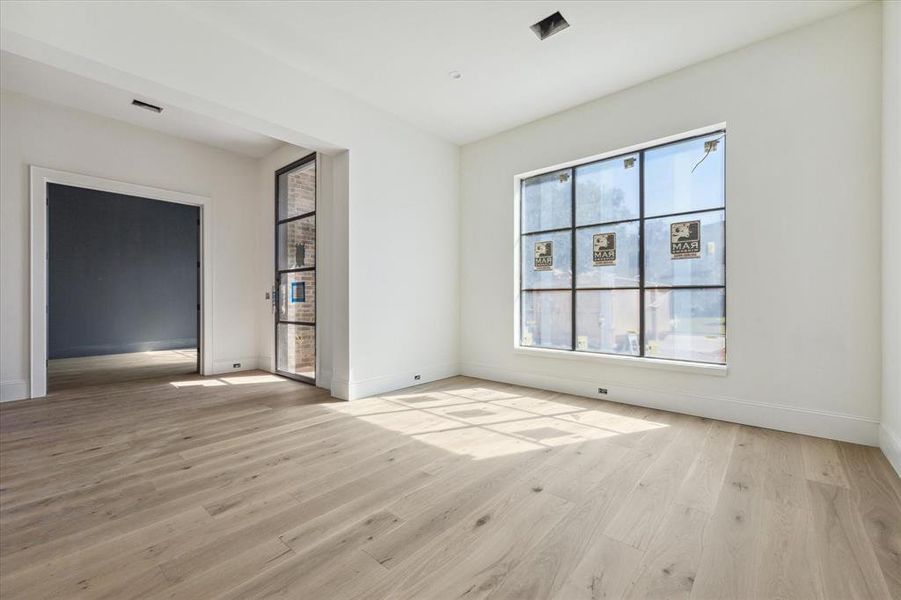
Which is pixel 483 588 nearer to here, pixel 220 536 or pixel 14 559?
pixel 220 536

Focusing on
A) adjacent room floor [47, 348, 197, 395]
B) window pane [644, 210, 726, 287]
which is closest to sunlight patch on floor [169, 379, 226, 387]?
adjacent room floor [47, 348, 197, 395]

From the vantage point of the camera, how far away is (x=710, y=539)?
1.68m

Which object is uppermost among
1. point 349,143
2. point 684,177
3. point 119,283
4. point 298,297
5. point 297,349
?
point 349,143

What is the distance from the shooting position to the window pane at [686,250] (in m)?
3.39

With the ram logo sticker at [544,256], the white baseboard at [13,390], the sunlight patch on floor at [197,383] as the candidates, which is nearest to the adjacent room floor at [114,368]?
the white baseboard at [13,390]

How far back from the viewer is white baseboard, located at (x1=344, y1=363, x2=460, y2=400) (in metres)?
4.05

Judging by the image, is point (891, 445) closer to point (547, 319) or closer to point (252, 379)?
point (547, 319)

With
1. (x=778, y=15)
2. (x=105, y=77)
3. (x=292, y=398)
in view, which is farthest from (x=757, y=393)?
(x=105, y=77)

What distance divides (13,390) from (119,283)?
4412 millimetres

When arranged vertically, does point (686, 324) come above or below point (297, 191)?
below

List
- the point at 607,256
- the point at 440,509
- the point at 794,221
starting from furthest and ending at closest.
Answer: the point at 607,256, the point at 794,221, the point at 440,509

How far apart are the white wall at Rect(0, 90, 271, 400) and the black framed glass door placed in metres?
0.62

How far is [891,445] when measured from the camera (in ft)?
7.84

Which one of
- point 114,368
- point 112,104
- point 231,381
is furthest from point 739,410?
point 114,368
